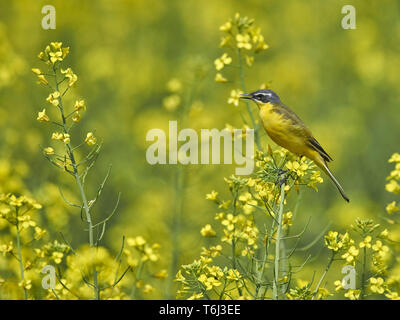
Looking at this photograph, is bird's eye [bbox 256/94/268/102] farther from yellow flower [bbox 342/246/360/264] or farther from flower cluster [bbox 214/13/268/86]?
yellow flower [bbox 342/246/360/264]

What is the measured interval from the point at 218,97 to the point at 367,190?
3472 mm

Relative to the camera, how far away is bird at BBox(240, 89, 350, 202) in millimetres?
4422

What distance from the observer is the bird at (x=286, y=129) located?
442 centimetres

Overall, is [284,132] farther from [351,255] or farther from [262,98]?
[351,255]

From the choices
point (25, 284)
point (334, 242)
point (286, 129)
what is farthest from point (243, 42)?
point (25, 284)

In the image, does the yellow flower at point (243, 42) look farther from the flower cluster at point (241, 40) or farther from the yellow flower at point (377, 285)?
the yellow flower at point (377, 285)

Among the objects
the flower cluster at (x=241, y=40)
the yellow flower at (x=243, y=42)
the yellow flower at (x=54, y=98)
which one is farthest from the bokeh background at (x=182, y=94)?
the yellow flower at (x=54, y=98)

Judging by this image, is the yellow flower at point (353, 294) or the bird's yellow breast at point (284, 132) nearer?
the yellow flower at point (353, 294)

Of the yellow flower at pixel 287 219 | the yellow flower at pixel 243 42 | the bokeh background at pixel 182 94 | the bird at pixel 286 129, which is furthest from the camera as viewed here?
the bokeh background at pixel 182 94

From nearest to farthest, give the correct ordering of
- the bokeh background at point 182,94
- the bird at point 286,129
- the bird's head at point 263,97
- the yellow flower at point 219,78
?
the bird at point 286,129
the bird's head at point 263,97
the yellow flower at point 219,78
the bokeh background at point 182,94

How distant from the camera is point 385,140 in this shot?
8547 millimetres

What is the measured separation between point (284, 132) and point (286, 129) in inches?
1.3

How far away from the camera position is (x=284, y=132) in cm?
443

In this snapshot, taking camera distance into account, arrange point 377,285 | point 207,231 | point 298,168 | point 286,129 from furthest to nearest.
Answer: point 286,129 → point 207,231 → point 298,168 → point 377,285
